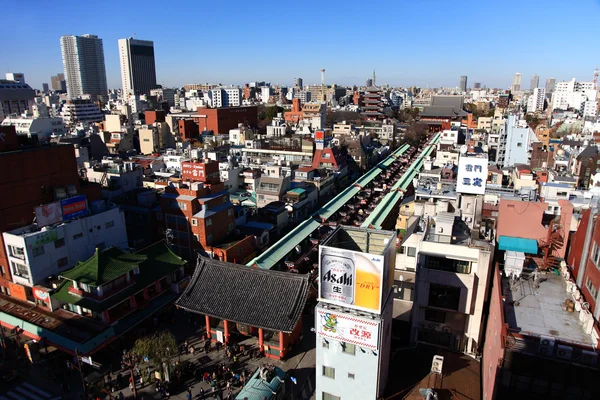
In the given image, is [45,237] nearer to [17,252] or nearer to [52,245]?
[52,245]

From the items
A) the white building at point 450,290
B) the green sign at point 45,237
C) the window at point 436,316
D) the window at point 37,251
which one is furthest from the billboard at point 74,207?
the window at point 436,316

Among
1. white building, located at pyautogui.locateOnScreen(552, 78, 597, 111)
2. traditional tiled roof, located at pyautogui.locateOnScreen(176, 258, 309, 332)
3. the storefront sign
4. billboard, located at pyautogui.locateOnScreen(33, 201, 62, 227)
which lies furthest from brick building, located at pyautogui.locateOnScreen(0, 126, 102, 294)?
white building, located at pyautogui.locateOnScreen(552, 78, 597, 111)

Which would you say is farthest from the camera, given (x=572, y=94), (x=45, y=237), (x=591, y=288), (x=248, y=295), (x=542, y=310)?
(x=572, y=94)

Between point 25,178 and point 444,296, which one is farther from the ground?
point 25,178

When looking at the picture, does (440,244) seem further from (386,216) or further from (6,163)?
(6,163)

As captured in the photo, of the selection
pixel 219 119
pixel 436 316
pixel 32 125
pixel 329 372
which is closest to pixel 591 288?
pixel 436 316

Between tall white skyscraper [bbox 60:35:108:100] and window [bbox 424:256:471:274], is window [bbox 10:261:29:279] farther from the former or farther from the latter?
tall white skyscraper [bbox 60:35:108:100]

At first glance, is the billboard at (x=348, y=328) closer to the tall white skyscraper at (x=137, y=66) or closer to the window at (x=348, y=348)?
the window at (x=348, y=348)
